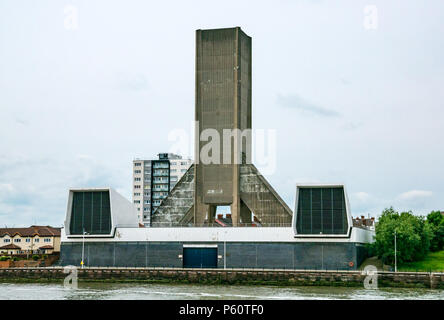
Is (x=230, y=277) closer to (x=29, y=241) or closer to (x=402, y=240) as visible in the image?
(x=402, y=240)

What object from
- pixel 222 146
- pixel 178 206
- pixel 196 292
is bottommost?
pixel 196 292

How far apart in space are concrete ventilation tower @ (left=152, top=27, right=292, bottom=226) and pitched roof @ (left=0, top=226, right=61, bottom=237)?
28.0 metres

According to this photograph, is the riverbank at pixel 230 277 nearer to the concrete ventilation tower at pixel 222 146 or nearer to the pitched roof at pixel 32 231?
the concrete ventilation tower at pixel 222 146

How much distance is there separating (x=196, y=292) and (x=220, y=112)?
40.8 m

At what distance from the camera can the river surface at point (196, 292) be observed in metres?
62.0

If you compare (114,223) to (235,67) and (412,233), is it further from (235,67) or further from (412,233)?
(412,233)

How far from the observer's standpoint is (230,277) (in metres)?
79.9

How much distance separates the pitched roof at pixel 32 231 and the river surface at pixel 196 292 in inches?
1741

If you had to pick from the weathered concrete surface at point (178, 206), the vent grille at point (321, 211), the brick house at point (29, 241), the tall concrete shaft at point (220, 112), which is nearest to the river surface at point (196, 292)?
the vent grille at point (321, 211)

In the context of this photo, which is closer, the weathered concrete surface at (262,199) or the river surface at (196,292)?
the river surface at (196,292)

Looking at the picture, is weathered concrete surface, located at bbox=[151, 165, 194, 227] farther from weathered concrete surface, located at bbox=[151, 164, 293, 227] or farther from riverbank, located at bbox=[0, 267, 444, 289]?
riverbank, located at bbox=[0, 267, 444, 289]

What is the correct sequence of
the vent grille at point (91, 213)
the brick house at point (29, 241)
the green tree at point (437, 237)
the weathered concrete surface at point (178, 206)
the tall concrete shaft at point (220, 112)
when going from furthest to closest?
the brick house at point (29, 241) → the weathered concrete surface at point (178, 206) → the green tree at point (437, 237) → the tall concrete shaft at point (220, 112) → the vent grille at point (91, 213)

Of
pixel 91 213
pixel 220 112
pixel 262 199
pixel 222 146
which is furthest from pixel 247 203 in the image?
pixel 91 213
